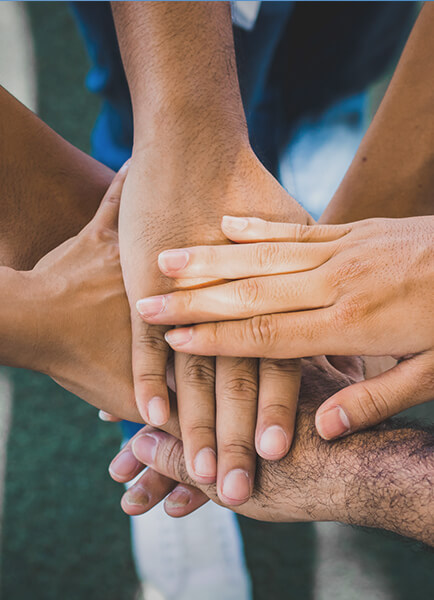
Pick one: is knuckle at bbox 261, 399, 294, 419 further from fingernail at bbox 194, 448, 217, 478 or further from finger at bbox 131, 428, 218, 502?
finger at bbox 131, 428, 218, 502

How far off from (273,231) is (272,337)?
209mm

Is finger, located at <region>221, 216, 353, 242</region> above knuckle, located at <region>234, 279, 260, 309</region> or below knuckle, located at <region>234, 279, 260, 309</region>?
above

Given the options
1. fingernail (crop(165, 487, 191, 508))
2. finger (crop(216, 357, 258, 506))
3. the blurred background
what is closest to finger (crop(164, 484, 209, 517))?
fingernail (crop(165, 487, 191, 508))

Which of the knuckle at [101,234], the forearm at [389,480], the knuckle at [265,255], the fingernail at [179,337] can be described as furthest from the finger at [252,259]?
the forearm at [389,480]

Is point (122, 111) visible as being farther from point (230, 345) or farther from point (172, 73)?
point (230, 345)

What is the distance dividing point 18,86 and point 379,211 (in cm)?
237

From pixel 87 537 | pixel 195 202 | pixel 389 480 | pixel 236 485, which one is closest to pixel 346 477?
pixel 389 480

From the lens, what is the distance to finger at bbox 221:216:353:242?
0.97 m

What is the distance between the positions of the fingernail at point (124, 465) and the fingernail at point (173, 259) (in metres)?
0.49

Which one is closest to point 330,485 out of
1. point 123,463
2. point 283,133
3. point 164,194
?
point 123,463

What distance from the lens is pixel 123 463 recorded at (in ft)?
3.79

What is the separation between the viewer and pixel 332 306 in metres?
0.89

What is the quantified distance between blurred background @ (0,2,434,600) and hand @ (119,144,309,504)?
2.85ft

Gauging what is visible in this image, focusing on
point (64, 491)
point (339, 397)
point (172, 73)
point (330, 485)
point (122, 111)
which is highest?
point (172, 73)
